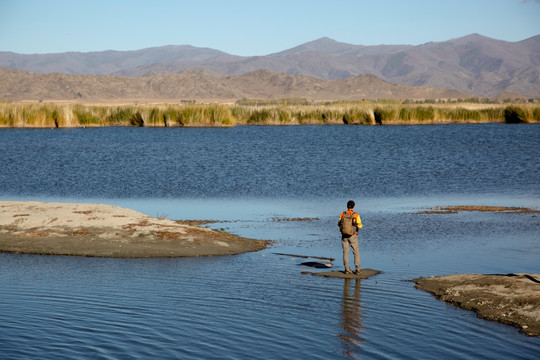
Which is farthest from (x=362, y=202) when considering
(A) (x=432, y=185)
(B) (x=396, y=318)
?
(B) (x=396, y=318)

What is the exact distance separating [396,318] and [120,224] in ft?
26.7

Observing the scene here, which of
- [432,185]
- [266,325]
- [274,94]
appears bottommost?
[266,325]

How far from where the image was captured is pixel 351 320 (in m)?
10.7

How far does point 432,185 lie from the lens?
2695cm

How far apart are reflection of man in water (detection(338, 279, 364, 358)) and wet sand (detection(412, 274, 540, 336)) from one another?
122cm

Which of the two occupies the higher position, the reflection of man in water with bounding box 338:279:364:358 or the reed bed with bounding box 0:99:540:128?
the reed bed with bounding box 0:99:540:128

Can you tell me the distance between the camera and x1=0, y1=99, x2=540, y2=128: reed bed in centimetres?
5800

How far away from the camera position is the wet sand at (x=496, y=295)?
10.6 meters

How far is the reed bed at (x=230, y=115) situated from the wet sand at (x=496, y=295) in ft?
161

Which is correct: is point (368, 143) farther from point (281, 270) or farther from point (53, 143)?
point (281, 270)

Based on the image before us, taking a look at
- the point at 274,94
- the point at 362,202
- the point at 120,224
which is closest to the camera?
the point at 120,224

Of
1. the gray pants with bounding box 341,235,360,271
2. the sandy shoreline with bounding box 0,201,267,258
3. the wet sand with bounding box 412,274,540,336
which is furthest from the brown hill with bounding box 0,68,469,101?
the wet sand with bounding box 412,274,540,336

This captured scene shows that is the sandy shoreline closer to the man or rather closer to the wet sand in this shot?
the man

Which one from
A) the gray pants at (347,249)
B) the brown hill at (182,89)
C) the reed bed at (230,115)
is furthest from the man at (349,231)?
the brown hill at (182,89)
